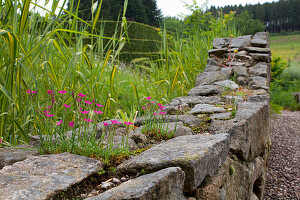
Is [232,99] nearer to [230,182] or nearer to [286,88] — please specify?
[230,182]

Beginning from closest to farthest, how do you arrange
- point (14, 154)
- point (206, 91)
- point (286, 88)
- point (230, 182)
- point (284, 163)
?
1. point (14, 154)
2. point (230, 182)
3. point (206, 91)
4. point (284, 163)
5. point (286, 88)

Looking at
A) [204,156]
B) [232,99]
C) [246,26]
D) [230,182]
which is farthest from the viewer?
[246,26]

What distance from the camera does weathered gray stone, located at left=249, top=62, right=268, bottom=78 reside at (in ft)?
11.1

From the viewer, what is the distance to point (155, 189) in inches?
31.3

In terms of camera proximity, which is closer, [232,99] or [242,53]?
[232,99]

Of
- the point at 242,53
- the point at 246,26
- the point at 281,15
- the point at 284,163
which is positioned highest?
the point at 281,15

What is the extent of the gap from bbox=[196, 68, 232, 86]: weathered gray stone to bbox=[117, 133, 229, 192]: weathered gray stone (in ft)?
6.16

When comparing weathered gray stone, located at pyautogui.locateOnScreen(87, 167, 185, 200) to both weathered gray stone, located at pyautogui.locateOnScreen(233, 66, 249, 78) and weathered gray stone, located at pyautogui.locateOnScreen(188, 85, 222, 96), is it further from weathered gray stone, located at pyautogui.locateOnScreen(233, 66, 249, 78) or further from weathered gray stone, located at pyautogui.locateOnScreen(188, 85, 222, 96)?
weathered gray stone, located at pyautogui.locateOnScreen(233, 66, 249, 78)

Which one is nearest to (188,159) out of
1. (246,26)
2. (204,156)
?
(204,156)

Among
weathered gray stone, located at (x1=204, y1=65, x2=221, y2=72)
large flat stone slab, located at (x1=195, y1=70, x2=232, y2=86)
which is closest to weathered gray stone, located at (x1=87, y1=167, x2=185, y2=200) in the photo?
large flat stone slab, located at (x1=195, y1=70, x2=232, y2=86)

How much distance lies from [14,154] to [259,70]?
3169 millimetres

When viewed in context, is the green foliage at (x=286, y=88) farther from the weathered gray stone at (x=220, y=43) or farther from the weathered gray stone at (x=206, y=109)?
the weathered gray stone at (x=206, y=109)

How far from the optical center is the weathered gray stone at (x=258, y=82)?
2.92m

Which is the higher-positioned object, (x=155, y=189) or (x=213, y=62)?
(x=213, y=62)
